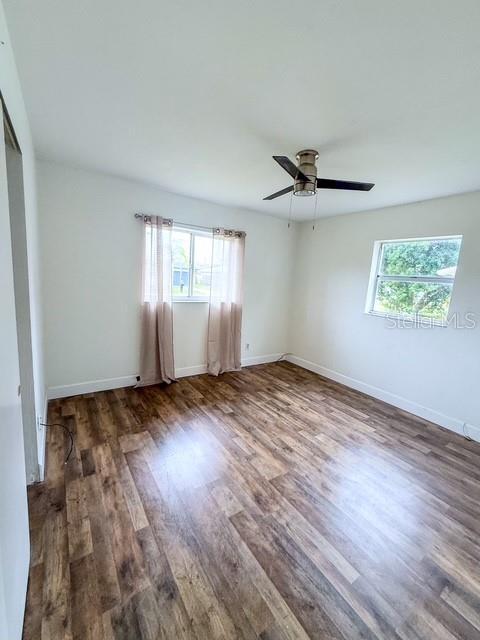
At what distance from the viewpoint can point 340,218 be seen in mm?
3855

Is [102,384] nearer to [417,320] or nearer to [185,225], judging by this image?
[185,225]

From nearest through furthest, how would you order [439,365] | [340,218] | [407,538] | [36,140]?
1. [407,538]
2. [36,140]
3. [439,365]
4. [340,218]

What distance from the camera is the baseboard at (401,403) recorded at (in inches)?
108

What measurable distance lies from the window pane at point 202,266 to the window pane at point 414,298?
7.68ft

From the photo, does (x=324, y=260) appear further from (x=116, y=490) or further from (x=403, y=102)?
(x=116, y=490)

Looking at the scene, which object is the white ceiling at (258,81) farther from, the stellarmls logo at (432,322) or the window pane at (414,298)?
the stellarmls logo at (432,322)

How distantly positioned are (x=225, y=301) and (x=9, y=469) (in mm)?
3103

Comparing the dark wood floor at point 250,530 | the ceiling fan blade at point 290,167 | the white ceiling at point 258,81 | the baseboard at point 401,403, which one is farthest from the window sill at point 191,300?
the ceiling fan blade at point 290,167

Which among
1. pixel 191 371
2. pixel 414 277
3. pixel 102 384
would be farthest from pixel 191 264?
pixel 414 277

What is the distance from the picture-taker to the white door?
85cm

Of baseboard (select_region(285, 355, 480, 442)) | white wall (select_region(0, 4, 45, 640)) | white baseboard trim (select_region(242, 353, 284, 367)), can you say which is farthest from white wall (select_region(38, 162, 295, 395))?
baseboard (select_region(285, 355, 480, 442))

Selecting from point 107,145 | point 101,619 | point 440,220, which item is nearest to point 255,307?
point 440,220

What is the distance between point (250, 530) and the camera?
1.55 m

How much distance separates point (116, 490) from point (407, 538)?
1849 millimetres
